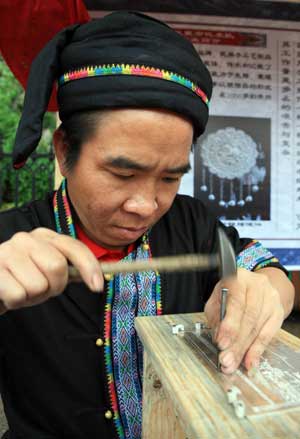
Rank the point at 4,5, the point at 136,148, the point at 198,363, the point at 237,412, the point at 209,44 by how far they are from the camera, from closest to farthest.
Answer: the point at 237,412 < the point at 198,363 < the point at 136,148 < the point at 4,5 < the point at 209,44

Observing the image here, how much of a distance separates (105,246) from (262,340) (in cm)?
60

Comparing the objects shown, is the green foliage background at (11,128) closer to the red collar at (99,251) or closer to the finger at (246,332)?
the red collar at (99,251)

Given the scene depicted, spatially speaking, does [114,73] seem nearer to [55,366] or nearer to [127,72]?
[127,72]

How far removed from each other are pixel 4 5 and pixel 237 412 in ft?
5.69

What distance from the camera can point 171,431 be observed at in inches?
33.7

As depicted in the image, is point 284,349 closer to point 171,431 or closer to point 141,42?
point 171,431

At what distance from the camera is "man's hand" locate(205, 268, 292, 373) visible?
77cm

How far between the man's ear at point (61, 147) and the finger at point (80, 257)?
38cm

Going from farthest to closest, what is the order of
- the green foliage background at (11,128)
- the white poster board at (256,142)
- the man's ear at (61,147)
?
the green foliage background at (11,128), the white poster board at (256,142), the man's ear at (61,147)

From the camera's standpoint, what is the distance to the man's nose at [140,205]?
100cm

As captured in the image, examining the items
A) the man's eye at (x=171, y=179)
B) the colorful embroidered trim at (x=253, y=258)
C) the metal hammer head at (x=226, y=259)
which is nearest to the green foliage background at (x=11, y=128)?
the colorful embroidered trim at (x=253, y=258)

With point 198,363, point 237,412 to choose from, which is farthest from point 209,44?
point 237,412

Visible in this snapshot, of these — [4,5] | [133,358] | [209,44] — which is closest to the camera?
[133,358]

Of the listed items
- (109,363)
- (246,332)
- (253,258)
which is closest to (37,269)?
(246,332)
